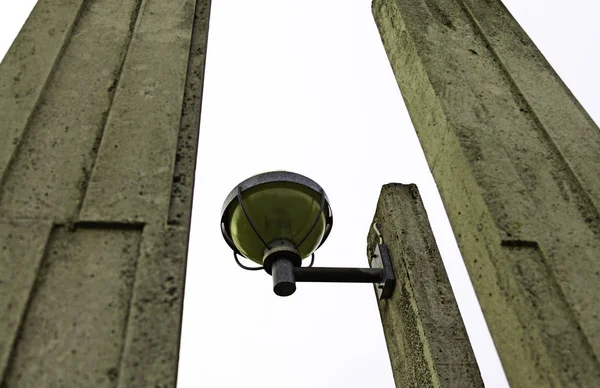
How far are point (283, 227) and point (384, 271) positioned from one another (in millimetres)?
710

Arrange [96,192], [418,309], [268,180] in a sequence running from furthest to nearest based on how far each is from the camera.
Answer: [268,180], [418,309], [96,192]

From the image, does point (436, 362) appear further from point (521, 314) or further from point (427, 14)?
point (427, 14)

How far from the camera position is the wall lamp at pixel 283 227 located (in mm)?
3498

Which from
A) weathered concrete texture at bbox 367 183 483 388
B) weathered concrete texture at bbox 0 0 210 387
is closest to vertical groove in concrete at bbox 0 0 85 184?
weathered concrete texture at bbox 0 0 210 387

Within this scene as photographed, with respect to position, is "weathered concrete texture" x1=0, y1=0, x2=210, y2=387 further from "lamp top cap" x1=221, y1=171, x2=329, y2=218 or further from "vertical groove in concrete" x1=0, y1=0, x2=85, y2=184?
"lamp top cap" x1=221, y1=171, x2=329, y2=218

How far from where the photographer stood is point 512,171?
216 centimetres

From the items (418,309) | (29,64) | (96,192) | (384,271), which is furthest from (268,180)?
(96,192)

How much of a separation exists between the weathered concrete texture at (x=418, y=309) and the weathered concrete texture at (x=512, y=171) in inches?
47.3

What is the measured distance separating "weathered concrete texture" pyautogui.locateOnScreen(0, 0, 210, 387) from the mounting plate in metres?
1.92

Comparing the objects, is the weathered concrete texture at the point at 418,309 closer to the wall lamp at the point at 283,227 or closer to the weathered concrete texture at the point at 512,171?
the wall lamp at the point at 283,227

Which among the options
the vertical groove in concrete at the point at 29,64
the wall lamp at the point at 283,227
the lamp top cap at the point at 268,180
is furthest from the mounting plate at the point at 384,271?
the vertical groove in concrete at the point at 29,64

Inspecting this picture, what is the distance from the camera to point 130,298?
158cm

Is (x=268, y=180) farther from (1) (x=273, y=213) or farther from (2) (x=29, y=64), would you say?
(2) (x=29, y=64)

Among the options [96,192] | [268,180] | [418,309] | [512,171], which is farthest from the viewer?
[268,180]
